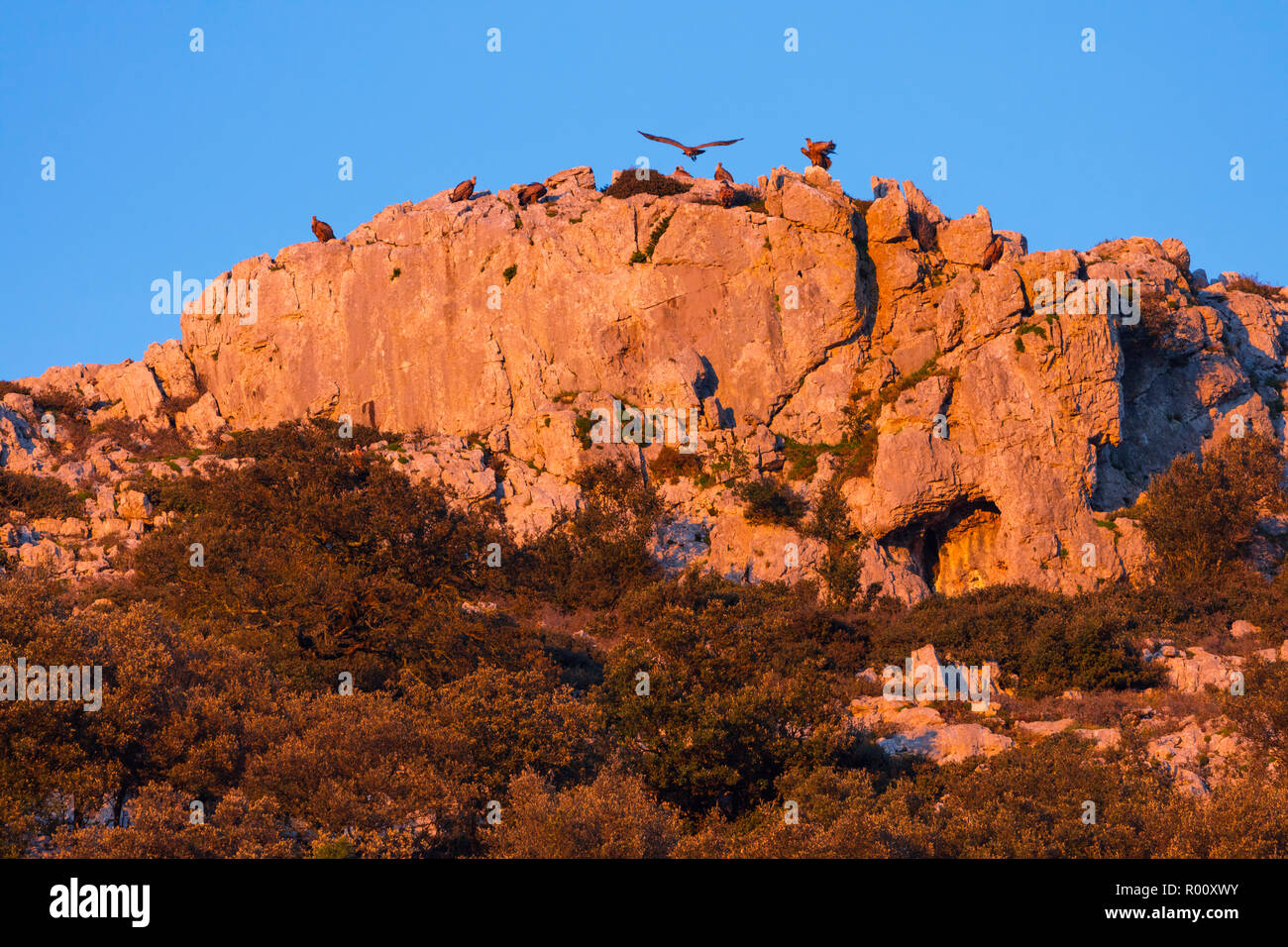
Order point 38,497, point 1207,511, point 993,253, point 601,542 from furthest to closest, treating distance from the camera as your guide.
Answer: point 993,253, point 38,497, point 601,542, point 1207,511

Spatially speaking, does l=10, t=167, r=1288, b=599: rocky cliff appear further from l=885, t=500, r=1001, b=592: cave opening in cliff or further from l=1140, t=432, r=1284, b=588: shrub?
l=1140, t=432, r=1284, b=588: shrub

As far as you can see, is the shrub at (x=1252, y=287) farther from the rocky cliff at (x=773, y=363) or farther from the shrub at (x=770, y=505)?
the shrub at (x=770, y=505)

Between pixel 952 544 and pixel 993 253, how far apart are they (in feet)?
31.0

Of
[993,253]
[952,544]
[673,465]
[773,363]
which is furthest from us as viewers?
[773,363]

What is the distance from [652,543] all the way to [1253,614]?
15959 mm

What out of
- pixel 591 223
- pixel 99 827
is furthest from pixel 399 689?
pixel 591 223

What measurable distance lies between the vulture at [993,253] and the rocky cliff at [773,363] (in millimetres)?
70

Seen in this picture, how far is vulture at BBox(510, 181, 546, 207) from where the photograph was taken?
1807 inches

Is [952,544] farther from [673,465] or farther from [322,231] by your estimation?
[322,231]

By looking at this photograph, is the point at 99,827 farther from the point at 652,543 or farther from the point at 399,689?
the point at 652,543

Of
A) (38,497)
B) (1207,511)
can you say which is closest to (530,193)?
(38,497)

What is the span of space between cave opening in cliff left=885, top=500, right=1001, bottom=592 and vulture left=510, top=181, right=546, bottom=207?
732 inches

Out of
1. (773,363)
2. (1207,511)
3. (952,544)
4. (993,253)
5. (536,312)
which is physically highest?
(993,253)

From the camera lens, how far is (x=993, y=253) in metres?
40.2
